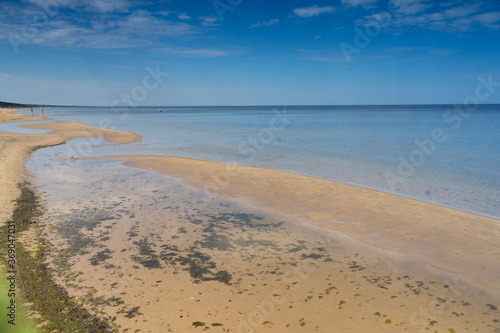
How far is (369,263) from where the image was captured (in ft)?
23.4

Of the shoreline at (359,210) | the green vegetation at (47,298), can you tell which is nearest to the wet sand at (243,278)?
the green vegetation at (47,298)

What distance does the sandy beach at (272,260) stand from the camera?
5188 mm

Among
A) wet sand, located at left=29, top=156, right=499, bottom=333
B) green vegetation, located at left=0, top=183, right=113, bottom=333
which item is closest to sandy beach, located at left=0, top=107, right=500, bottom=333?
wet sand, located at left=29, top=156, right=499, bottom=333

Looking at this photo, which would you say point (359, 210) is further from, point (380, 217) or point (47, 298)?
point (47, 298)

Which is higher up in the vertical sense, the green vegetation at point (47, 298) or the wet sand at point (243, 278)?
the green vegetation at point (47, 298)

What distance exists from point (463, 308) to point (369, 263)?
1976mm

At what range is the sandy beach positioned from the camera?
17.0 ft

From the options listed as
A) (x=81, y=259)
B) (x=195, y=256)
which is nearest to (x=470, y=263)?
(x=195, y=256)

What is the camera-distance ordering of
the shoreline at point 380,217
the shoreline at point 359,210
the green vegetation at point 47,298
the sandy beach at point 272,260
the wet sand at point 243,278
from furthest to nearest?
the shoreline at point 359,210 < the shoreline at point 380,217 < the sandy beach at point 272,260 < the wet sand at point 243,278 < the green vegetation at point 47,298

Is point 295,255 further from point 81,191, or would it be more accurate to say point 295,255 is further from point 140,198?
point 81,191

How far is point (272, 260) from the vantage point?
7.18m

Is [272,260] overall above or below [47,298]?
below

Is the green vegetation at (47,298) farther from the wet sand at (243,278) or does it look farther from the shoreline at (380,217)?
the shoreline at (380,217)

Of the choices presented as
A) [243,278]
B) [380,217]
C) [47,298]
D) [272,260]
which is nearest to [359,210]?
[380,217]
